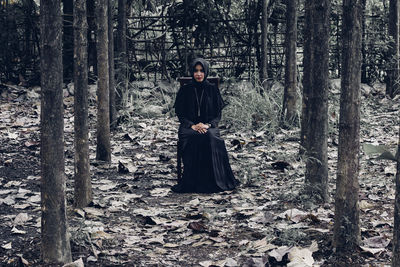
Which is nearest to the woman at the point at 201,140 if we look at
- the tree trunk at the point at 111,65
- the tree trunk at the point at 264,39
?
the tree trunk at the point at 111,65

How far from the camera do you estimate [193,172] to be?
22.8 ft

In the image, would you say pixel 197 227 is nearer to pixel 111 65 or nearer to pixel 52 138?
pixel 52 138

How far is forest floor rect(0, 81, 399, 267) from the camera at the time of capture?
14.7 feet

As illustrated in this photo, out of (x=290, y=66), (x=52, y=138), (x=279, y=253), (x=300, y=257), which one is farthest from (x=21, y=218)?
(x=290, y=66)

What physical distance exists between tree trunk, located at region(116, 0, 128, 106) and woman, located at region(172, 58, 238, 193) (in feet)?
12.2

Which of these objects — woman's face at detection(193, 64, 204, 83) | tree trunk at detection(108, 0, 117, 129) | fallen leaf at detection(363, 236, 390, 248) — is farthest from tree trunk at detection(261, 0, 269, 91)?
fallen leaf at detection(363, 236, 390, 248)

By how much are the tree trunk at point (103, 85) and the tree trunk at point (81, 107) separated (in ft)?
5.17

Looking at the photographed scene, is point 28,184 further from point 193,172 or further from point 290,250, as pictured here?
point 290,250

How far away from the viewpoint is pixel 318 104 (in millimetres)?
5750

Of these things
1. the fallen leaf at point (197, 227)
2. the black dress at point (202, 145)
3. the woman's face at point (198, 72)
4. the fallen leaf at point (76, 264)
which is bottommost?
the fallen leaf at point (197, 227)

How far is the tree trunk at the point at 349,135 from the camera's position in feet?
14.1

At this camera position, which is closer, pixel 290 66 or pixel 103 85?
pixel 103 85

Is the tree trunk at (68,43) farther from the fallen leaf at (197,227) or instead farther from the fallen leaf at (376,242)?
the fallen leaf at (376,242)

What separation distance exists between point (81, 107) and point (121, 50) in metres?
5.88
